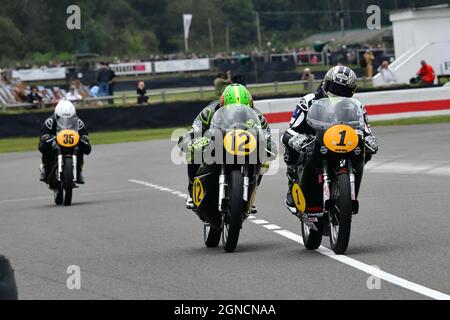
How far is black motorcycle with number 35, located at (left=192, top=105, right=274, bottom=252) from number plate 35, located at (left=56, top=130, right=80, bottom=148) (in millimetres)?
8009

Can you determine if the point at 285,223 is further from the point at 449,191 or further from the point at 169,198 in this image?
the point at 169,198

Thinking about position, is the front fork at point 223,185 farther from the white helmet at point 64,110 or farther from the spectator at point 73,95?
the spectator at point 73,95

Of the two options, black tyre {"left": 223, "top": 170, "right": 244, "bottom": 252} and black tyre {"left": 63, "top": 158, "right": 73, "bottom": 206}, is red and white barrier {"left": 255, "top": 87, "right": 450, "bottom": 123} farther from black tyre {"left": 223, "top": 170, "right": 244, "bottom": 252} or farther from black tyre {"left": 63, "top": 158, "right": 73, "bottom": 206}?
black tyre {"left": 223, "top": 170, "right": 244, "bottom": 252}

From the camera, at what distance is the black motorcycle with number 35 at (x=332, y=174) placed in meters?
11.0

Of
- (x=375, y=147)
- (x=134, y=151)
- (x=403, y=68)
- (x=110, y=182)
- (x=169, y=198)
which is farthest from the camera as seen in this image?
(x=403, y=68)

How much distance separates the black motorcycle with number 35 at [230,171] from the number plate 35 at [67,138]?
801cm

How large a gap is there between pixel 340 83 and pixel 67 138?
30.3ft

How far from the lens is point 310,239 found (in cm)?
1173

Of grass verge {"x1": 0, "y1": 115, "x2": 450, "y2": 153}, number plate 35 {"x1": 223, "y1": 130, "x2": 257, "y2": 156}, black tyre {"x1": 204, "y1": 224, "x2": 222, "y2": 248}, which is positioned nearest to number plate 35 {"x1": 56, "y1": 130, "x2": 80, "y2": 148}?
black tyre {"x1": 204, "y1": 224, "x2": 222, "y2": 248}

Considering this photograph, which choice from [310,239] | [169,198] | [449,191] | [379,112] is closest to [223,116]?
[310,239]

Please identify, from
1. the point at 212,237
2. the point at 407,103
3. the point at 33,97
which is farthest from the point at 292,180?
the point at 33,97

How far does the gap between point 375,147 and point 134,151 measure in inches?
884

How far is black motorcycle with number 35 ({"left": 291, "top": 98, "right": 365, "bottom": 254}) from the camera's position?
11.0 meters

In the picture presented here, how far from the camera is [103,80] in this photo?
4631 cm
